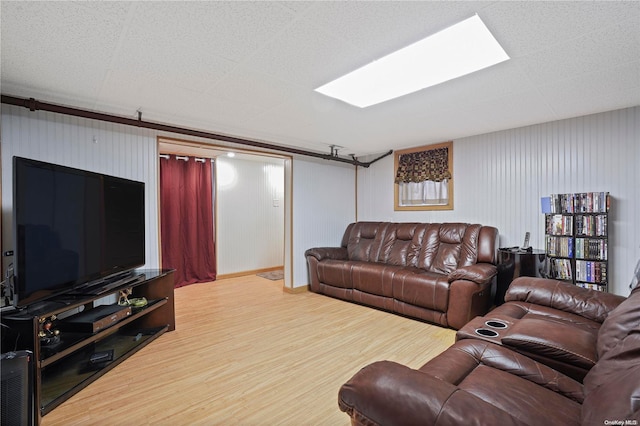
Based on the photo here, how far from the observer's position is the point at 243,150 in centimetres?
426

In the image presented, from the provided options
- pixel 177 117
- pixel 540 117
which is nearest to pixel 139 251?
pixel 177 117

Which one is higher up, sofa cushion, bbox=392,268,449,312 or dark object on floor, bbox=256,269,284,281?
sofa cushion, bbox=392,268,449,312

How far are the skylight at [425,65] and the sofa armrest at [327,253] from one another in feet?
8.49

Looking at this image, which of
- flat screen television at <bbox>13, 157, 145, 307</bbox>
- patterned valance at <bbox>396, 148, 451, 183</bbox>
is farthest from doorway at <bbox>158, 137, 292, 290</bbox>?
flat screen television at <bbox>13, 157, 145, 307</bbox>

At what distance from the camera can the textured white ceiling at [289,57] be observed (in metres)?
1.46

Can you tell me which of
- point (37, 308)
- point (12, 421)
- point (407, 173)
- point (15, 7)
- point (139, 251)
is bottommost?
point (12, 421)

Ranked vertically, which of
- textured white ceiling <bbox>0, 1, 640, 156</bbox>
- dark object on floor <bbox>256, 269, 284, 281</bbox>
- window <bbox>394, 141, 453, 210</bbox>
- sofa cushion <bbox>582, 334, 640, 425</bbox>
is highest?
textured white ceiling <bbox>0, 1, 640, 156</bbox>

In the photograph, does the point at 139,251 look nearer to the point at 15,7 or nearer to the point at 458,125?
the point at 15,7

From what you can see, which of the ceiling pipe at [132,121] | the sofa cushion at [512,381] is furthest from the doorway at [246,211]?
the sofa cushion at [512,381]

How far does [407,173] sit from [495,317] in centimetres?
310

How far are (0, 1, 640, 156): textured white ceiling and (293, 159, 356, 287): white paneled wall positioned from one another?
1737mm

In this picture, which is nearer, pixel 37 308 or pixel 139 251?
pixel 37 308

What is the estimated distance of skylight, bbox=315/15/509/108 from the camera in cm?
169

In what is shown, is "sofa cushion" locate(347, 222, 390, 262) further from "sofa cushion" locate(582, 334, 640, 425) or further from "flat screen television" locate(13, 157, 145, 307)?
"sofa cushion" locate(582, 334, 640, 425)
